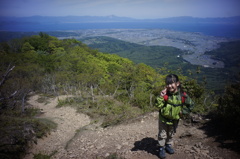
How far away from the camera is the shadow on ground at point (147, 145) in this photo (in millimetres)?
4772

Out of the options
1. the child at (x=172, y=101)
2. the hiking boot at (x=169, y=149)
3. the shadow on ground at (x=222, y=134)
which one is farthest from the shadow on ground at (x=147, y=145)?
the shadow on ground at (x=222, y=134)

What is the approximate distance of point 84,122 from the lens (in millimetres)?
10859

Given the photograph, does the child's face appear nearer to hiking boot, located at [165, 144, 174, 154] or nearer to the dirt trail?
hiking boot, located at [165, 144, 174, 154]

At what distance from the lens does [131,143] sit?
18.5ft

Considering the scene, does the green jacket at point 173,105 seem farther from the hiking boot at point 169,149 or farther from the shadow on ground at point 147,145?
the shadow on ground at point 147,145

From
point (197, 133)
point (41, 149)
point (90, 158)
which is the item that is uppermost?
point (197, 133)

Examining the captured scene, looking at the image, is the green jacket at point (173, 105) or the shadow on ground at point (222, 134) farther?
the shadow on ground at point (222, 134)

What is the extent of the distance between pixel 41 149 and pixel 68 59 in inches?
879

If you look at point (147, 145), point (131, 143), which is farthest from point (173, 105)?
point (131, 143)

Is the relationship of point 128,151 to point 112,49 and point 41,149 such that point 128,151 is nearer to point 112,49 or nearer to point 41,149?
point 41,149

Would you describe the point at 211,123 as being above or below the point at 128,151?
above

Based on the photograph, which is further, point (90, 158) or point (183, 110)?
point (90, 158)

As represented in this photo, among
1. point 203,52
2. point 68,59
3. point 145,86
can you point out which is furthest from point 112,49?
point 145,86

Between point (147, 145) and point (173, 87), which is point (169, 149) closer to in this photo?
point (147, 145)
